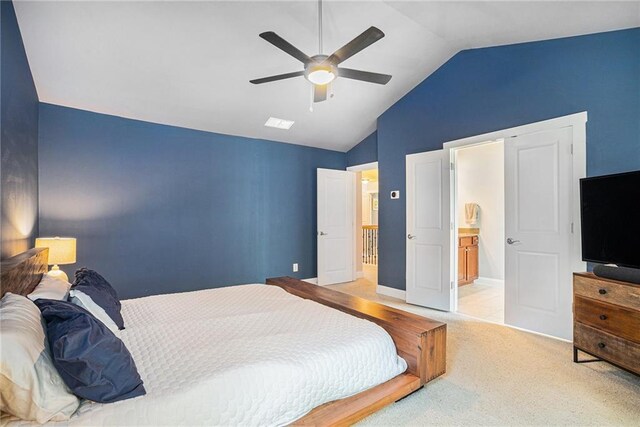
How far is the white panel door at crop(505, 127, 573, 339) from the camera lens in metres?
2.96

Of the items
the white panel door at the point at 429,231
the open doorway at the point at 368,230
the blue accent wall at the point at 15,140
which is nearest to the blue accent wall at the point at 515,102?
the white panel door at the point at 429,231

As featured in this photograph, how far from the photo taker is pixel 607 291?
225 cm

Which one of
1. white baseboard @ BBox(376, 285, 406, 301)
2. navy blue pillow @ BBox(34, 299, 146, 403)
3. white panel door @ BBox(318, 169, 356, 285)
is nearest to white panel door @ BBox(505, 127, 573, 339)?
white baseboard @ BBox(376, 285, 406, 301)

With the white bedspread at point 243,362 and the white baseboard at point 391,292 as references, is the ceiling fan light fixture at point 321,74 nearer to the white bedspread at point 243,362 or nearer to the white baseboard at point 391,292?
the white bedspread at point 243,362

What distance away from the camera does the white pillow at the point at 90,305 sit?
1748 millimetres

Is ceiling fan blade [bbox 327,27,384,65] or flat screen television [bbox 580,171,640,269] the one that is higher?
ceiling fan blade [bbox 327,27,384,65]

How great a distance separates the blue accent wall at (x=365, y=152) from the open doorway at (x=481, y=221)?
5.13 ft

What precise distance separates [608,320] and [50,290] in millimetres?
3779

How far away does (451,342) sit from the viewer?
293 cm

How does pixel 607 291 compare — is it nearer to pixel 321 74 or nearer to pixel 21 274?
pixel 321 74

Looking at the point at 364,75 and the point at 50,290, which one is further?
the point at 364,75

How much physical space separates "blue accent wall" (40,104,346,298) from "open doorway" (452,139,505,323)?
270cm

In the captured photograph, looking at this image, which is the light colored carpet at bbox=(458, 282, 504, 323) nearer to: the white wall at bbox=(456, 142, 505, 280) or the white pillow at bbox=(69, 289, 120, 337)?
the white wall at bbox=(456, 142, 505, 280)

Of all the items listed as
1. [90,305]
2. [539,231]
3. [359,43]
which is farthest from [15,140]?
[539,231]
